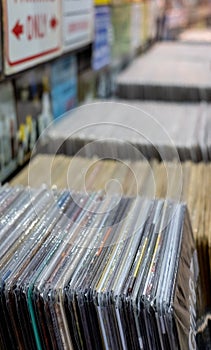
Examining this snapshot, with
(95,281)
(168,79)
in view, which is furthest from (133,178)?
(168,79)

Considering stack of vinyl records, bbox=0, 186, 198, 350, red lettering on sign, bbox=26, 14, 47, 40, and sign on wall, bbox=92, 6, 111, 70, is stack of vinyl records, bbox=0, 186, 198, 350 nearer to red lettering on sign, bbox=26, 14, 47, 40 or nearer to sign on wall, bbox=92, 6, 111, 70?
red lettering on sign, bbox=26, 14, 47, 40

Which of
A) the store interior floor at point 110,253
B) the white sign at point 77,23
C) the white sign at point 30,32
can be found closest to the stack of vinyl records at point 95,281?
the store interior floor at point 110,253

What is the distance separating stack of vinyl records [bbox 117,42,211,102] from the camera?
246 centimetres

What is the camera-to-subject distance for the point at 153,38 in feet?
13.4

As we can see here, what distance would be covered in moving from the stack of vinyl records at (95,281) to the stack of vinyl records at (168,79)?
1.57 meters

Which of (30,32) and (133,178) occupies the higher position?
(30,32)

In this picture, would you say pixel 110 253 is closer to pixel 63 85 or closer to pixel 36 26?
pixel 36 26

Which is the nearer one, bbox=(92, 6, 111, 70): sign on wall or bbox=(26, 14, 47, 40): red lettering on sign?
bbox=(26, 14, 47, 40): red lettering on sign

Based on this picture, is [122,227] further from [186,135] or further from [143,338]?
[186,135]

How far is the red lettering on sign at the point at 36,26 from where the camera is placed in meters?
1.52

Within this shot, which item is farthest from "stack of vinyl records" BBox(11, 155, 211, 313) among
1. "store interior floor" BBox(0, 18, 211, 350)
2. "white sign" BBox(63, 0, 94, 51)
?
"white sign" BBox(63, 0, 94, 51)

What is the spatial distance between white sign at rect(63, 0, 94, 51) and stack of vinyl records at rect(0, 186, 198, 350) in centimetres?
110

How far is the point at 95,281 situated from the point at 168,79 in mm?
1917

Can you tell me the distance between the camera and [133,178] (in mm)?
1466
